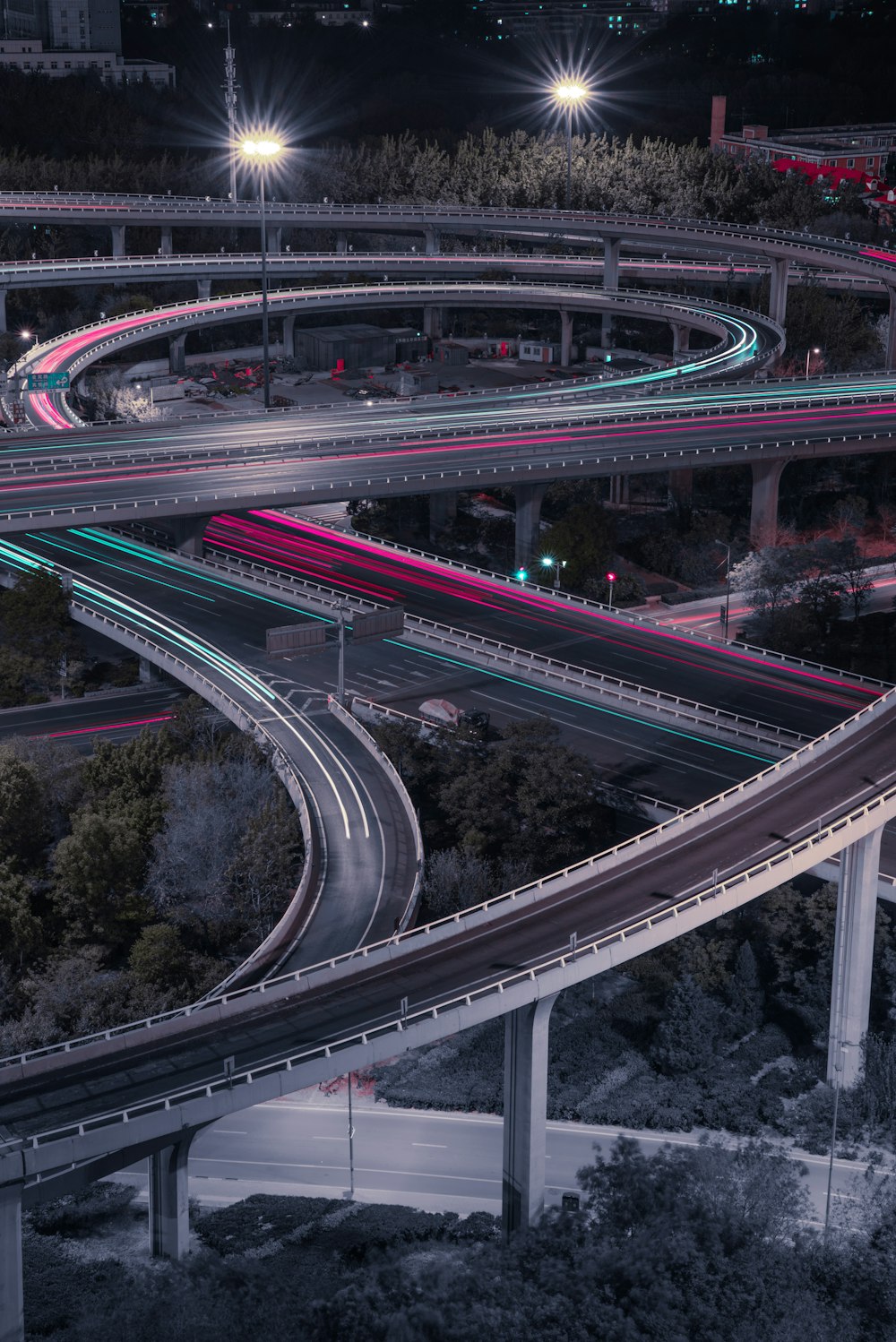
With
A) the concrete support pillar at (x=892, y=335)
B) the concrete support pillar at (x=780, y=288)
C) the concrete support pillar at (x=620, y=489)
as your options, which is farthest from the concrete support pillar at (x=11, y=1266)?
the concrete support pillar at (x=780, y=288)

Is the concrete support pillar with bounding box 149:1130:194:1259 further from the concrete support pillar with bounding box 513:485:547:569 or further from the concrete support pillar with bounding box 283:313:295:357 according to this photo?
the concrete support pillar with bounding box 283:313:295:357

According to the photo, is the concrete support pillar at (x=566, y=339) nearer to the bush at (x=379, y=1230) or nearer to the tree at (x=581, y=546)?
the tree at (x=581, y=546)

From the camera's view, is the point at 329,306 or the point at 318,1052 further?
the point at 329,306

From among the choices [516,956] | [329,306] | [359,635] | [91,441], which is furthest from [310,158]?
[516,956]

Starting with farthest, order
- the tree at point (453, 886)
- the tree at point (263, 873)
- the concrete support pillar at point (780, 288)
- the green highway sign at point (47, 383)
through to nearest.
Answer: the concrete support pillar at point (780, 288), the green highway sign at point (47, 383), the tree at point (263, 873), the tree at point (453, 886)

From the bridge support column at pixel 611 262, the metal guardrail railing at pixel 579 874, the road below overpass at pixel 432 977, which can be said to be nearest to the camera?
the road below overpass at pixel 432 977

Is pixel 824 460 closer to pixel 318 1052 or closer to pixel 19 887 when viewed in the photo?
pixel 19 887
